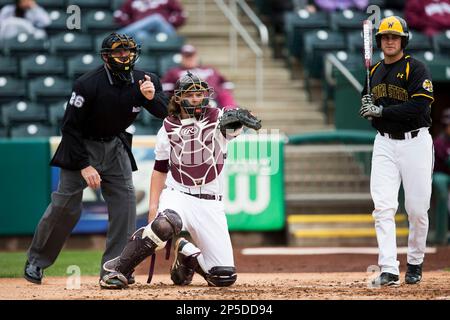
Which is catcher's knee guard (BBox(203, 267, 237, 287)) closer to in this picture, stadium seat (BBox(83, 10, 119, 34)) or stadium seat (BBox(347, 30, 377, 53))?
stadium seat (BBox(347, 30, 377, 53))

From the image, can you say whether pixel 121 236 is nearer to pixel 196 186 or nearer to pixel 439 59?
pixel 196 186

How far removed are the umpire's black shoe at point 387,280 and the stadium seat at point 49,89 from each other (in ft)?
25.7

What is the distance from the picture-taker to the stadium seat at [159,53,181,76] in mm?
14531

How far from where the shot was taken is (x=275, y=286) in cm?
784

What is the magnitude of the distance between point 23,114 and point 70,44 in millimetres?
1772

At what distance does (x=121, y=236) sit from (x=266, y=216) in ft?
16.3

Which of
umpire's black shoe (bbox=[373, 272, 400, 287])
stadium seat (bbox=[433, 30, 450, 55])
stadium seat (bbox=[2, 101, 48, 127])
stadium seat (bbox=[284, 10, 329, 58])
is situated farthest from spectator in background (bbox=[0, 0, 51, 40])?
umpire's black shoe (bbox=[373, 272, 400, 287])

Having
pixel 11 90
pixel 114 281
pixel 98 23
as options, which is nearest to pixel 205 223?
pixel 114 281

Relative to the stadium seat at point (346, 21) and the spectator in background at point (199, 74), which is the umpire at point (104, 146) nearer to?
the spectator in background at point (199, 74)

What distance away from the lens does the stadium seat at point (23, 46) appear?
15.3 m

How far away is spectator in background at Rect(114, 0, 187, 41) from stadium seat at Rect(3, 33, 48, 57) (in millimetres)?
1217

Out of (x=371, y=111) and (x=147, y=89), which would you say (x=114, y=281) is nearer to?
(x=147, y=89)

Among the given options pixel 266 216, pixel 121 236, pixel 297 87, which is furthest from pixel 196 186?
pixel 297 87
